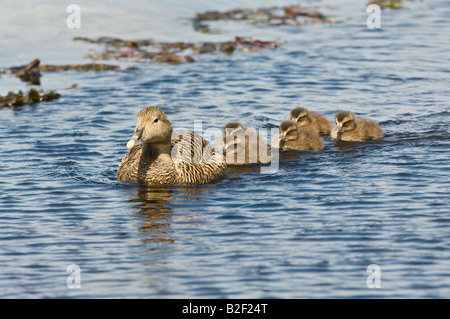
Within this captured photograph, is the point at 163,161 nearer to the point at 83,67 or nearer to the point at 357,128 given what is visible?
the point at 357,128

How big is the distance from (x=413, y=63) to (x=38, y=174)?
902 cm

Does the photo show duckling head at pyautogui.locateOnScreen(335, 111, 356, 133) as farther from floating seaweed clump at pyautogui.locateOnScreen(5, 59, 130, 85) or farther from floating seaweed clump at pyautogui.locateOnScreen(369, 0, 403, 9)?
floating seaweed clump at pyautogui.locateOnScreen(369, 0, 403, 9)

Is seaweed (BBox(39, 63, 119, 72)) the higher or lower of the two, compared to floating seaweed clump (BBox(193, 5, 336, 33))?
lower

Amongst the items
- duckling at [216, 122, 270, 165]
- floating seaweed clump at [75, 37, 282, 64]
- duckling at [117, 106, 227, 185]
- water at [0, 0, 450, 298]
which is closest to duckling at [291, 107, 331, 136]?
water at [0, 0, 450, 298]

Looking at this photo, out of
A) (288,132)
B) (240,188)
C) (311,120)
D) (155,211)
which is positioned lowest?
(155,211)

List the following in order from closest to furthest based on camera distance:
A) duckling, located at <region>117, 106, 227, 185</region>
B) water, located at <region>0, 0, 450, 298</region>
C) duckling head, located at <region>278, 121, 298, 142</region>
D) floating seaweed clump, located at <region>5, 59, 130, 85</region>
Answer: water, located at <region>0, 0, 450, 298</region>, duckling, located at <region>117, 106, 227, 185</region>, duckling head, located at <region>278, 121, 298, 142</region>, floating seaweed clump, located at <region>5, 59, 130, 85</region>

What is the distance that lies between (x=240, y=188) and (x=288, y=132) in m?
1.86

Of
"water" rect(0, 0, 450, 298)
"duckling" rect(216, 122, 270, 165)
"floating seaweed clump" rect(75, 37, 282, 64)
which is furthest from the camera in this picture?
"floating seaweed clump" rect(75, 37, 282, 64)

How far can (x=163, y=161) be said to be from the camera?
32.0 ft

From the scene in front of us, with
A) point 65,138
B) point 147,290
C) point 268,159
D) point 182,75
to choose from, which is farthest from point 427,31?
point 147,290

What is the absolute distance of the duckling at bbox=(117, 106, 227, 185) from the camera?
31.3 feet

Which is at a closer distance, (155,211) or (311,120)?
(155,211)

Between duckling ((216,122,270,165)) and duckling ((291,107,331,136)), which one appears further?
duckling ((291,107,331,136))

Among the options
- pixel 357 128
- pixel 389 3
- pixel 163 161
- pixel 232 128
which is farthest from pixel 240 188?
pixel 389 3
